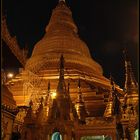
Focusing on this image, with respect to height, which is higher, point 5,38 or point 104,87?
point 5,38

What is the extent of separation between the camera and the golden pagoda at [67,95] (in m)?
16.2

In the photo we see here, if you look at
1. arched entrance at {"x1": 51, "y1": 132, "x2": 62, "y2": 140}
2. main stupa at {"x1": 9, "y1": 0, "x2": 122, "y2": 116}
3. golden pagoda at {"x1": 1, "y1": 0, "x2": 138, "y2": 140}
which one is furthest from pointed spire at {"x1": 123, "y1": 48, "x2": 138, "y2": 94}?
arched entrance at {"x1": 51, "y1": 132, "x2": 62, "y2": 140}

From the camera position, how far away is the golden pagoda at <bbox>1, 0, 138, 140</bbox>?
1623 centimetres

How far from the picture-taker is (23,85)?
24.9 m

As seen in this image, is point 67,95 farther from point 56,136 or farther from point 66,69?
point 66,69

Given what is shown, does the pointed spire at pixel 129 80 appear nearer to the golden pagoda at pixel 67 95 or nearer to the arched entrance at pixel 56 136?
the golden pagoda at pixel 67 95

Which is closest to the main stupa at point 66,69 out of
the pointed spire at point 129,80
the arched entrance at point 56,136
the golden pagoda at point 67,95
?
the golden pagoda at point 67,95

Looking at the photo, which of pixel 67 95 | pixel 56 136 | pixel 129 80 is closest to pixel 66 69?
pixel 129 80

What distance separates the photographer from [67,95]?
17.1m

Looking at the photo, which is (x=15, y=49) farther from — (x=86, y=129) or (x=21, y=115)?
(x=86, y=129)

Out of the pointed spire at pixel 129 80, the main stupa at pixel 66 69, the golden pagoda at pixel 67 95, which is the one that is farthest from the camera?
the main stupa at pixel 66 69

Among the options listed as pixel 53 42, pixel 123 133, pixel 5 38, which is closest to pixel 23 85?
pixel 5 38

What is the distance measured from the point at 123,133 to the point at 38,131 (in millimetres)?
4669

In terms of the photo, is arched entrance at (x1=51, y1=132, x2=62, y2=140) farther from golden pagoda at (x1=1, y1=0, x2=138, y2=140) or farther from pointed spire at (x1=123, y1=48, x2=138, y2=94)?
pointed spire at (x1=123, y1=48, x2=138, y2=94)
